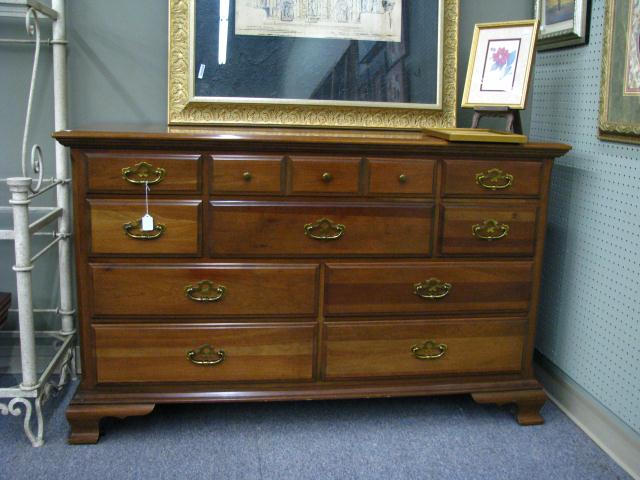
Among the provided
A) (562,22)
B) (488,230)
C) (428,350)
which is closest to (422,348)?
(428,350)

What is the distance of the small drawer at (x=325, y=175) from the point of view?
235cm

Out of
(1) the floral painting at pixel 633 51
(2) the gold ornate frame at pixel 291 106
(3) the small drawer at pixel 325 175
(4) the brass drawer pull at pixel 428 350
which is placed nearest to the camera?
(1) the floral painting at pixel 633 51

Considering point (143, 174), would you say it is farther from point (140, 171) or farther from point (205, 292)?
point (205, 292)

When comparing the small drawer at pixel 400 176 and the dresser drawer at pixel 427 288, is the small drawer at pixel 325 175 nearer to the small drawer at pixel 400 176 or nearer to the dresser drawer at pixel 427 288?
the small drawer at pixel 400 176

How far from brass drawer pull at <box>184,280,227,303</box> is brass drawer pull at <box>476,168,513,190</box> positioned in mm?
990

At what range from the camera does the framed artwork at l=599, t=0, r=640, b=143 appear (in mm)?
2254

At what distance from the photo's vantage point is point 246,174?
2312 millimetres

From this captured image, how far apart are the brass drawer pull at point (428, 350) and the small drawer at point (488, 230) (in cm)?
35

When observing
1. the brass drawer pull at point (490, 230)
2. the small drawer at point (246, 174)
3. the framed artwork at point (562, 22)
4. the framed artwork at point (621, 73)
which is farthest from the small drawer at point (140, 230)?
the framed artwork at point (562, 22)

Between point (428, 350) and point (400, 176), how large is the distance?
2.20ft

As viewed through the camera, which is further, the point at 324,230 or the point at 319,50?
the point at 319,50

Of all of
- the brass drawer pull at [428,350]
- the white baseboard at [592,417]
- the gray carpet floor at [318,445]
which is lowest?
the gray carpet floor at [318,445]

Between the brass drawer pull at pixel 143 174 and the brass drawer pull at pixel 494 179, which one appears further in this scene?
the brass drawer pull at pixel 494 179

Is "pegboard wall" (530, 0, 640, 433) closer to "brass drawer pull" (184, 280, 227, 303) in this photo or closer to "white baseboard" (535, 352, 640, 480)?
"white baseboard" (535, 352, 640, 480)
